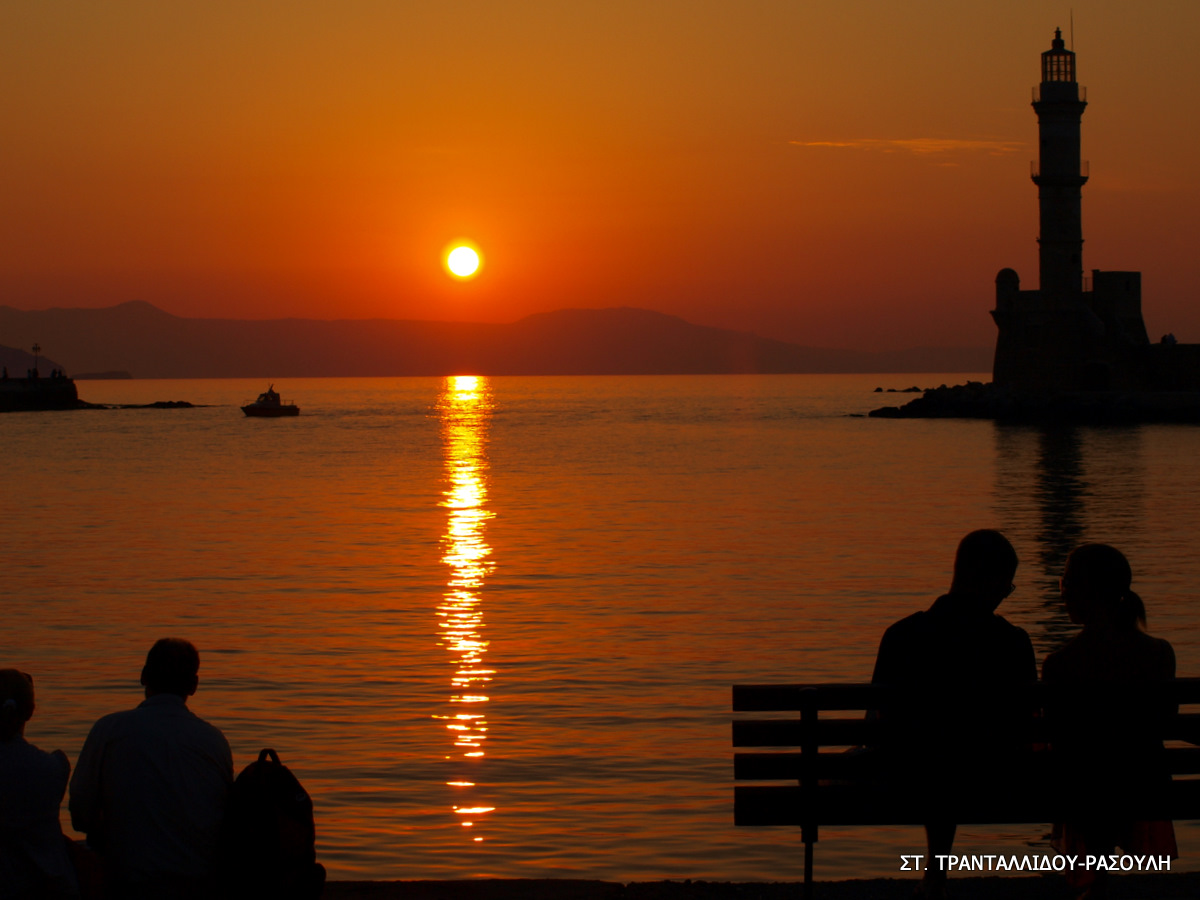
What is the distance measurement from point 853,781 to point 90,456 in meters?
71.0

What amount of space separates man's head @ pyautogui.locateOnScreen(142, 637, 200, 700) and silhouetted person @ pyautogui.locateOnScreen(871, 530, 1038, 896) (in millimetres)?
2703

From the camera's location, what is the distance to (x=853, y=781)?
589 centimetres

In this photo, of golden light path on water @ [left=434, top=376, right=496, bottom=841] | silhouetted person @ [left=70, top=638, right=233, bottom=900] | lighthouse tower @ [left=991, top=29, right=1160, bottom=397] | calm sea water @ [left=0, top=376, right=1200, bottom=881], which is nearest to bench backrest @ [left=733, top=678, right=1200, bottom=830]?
silhouetted person @ [left=70, top=638, right=233, bottom=900]

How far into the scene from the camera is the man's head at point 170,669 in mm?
4895

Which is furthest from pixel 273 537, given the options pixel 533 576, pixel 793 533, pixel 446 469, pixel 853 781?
pixel 446 469

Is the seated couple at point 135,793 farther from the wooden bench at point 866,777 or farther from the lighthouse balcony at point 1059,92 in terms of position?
the lighthouse balcony at point 1059,92

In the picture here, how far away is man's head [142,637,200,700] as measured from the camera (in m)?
4.89

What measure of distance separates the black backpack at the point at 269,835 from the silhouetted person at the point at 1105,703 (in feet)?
10.00

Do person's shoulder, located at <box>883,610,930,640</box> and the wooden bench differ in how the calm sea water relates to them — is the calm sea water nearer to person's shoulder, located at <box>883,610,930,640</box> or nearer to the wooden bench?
the wooden bench

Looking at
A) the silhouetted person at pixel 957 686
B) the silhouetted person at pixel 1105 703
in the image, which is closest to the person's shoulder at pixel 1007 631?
the silhouetted person at pixel 957 686

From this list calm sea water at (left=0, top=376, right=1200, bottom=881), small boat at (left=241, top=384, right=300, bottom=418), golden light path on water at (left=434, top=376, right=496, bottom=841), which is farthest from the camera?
small boat at (left=241, top=384, right=300, bottom=418)

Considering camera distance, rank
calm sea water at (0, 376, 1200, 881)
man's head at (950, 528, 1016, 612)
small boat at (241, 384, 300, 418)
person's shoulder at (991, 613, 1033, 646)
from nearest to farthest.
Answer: man's head at (950, 528, 1016, 612), person's shoulder at (991, 613, 1033, 646), calm sea water at (0, 376, 1200, 881), small boat at (241, 384, 300, 418)

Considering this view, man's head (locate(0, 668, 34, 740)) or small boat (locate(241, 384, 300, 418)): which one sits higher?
man's head (locate(0, 668, 34, 740))

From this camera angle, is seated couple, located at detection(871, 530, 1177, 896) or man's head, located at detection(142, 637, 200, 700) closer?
man's head, located at detection(142, 637, 200, 700)
